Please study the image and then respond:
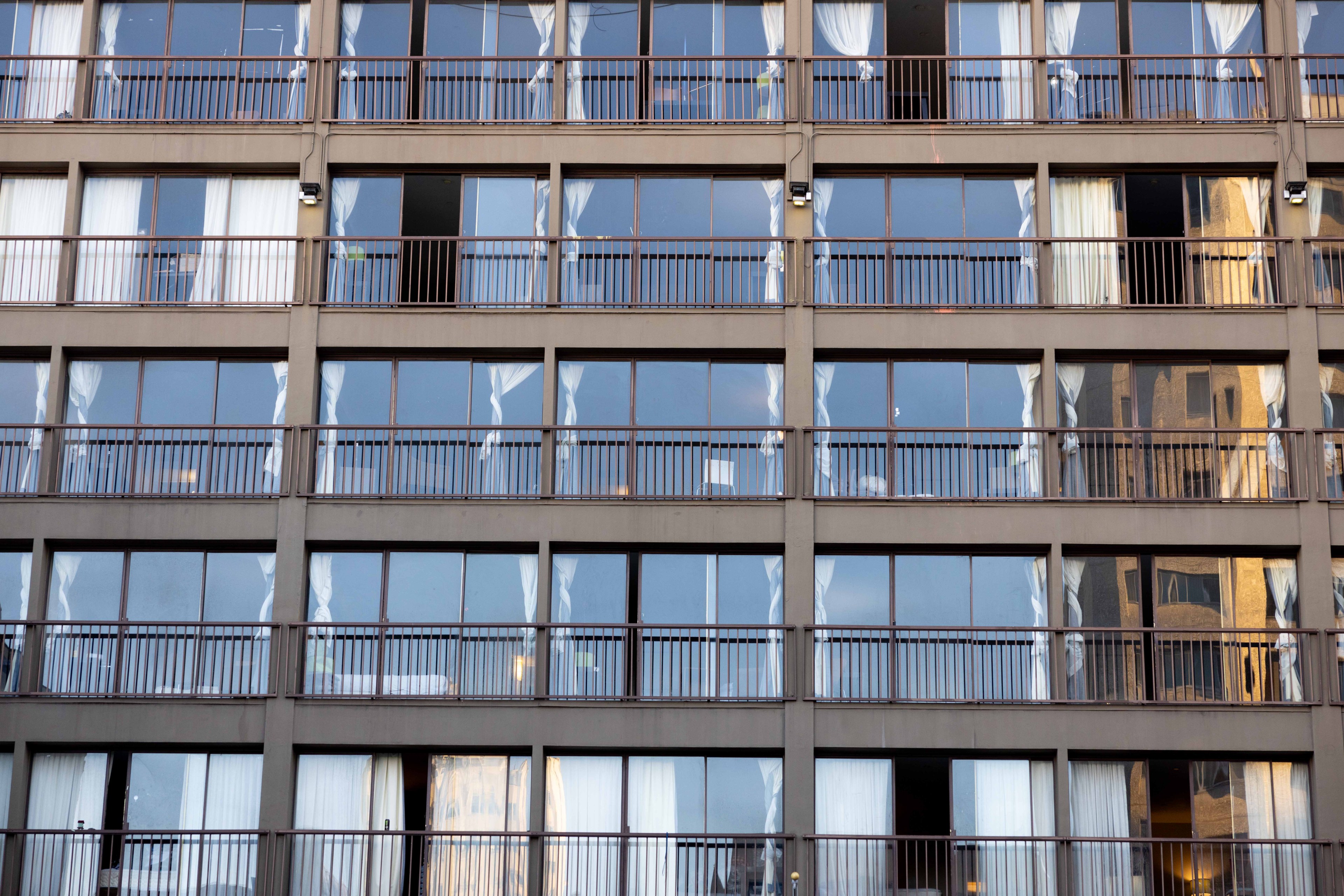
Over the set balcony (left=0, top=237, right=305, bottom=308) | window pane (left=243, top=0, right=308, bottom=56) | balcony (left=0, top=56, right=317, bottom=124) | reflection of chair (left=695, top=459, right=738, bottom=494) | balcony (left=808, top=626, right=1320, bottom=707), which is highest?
window pane (left=243, top=0, right=308, bottom=56)

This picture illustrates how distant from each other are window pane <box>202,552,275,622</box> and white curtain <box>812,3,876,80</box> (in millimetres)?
13240

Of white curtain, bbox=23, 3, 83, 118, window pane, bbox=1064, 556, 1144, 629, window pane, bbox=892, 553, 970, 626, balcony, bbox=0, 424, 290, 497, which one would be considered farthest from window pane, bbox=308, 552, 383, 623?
window pane, bbox=1064, 556, 1144, 629

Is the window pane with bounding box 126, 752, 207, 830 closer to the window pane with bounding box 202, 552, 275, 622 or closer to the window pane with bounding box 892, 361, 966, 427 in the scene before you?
the window pane with bounding box 202, 552, 275, 622

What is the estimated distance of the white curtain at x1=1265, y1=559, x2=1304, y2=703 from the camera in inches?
971

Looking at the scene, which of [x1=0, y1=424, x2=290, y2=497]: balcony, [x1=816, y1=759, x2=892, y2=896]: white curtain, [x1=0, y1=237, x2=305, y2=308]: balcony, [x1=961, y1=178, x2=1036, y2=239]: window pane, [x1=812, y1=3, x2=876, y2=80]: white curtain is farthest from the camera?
[x1=812, y1=3, x2=876, y2=80]: white curtain

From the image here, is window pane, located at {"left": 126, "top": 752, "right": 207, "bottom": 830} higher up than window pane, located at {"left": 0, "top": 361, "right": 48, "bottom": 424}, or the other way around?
window pane, located at {"left": 0, "top": 361, "right": 48, "bottom": 424}

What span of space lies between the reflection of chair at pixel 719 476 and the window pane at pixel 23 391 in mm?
11130

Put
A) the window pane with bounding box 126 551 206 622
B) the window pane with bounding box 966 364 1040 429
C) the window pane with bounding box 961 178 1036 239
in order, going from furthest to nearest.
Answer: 1. the window pane with bounding box 961 178 1036 239
2. the window pane with bounding box 966 364 1040 429
3. the window pane with bounding box 126 551 206 622

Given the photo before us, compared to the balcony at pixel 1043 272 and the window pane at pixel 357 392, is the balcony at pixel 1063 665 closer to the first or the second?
the balcony at pixel 1043 272

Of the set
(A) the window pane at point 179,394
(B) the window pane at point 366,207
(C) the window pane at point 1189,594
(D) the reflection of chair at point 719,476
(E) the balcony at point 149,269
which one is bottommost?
(C) the window pane at point 1189,594

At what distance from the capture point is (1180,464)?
84.6ft

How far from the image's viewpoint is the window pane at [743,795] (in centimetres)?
2464

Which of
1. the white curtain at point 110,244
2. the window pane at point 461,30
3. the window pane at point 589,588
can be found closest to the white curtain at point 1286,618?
the window pane at point 589,588

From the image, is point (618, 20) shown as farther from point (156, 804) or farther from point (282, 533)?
point (156, 804)
